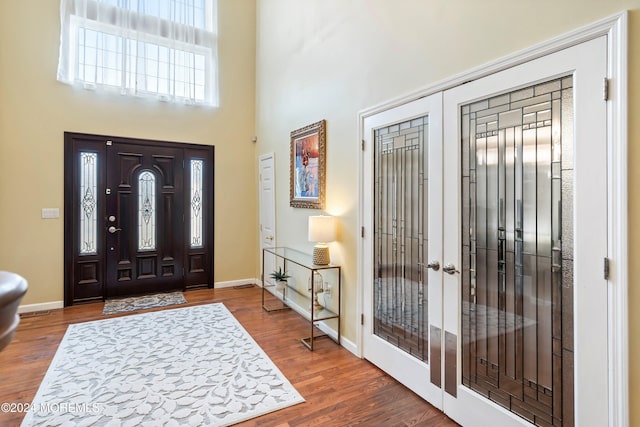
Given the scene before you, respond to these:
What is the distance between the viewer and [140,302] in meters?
4.57

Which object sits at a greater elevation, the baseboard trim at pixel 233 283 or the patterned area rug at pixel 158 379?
the baseboard trim at pixel 233 283

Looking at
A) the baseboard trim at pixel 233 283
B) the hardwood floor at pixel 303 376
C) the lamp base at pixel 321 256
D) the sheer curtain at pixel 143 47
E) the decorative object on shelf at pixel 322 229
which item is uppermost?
the sheer curtain at pixel 143 47

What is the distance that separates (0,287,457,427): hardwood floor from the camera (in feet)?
7.16

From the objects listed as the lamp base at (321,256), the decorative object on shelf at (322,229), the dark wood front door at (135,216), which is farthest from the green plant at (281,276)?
the dark wood front door at (135,216)

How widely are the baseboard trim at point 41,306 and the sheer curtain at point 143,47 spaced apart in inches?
112

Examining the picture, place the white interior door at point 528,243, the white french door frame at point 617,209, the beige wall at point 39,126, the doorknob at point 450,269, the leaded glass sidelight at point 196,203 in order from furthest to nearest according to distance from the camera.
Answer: the leaded glass sidelight at point 196,203, the beige wall at point 39,126, the doorknob at point 450,269, the white interior door at point 528,243, the white french door frame at point 617,209

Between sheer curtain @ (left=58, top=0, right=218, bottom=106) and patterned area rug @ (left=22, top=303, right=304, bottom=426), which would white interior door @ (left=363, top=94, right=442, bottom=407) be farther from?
sheer curtain @ (left=58, top=0, right=218, bottom=106)

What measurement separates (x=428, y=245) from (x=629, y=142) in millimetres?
1218

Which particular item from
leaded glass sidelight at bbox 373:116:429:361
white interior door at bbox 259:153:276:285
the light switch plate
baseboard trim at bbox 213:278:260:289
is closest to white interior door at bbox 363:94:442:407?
leaded glass sidelight at bbox 373:116:429:361

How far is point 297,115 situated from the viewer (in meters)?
4.17

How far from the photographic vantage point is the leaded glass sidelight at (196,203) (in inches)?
206

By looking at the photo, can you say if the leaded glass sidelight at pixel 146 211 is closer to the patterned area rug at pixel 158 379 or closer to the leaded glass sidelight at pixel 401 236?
the patterned area rug at pixel 158 379

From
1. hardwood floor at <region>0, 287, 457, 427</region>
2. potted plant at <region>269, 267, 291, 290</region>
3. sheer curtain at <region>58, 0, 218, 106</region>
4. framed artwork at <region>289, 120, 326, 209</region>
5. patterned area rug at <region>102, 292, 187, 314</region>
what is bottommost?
hardwood floor at <region>0, 287, 457, 427</region>

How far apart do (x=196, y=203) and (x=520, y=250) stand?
4.56m
